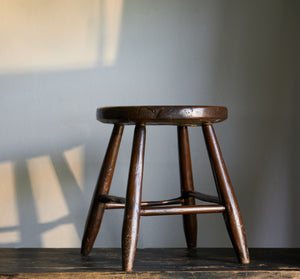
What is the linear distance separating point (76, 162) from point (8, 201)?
0.25m

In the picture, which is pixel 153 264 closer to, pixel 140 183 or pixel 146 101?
pixel 140 183

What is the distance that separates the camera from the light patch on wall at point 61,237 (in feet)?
4.91

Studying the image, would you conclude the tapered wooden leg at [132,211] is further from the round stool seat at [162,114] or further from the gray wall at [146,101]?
the gray wall at [146,101]

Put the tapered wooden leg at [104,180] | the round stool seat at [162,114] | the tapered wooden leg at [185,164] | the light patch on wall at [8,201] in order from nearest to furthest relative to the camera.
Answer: the round stool seat at [162,114] → the tapered wooden leg at [104,180] → the tapered wooden leg at [185,164] → the light patch on wall at [8,201]

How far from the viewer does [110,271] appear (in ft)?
3.68

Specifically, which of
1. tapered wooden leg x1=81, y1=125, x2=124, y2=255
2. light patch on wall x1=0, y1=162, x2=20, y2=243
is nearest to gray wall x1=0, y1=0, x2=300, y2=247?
light patch on wall x1=0, y1=162, x2=20, y2=243

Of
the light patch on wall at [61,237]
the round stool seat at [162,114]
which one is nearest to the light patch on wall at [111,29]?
the round stool seat at [162,114]

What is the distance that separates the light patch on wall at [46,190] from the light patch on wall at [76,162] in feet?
0.19

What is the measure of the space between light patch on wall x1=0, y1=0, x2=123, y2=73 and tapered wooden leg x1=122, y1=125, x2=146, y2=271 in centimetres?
49

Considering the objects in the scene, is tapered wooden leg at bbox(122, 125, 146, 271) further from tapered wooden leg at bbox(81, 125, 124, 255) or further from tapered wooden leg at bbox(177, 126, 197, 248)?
tapered wooden leg at bbox(177, 126, 197, 248)

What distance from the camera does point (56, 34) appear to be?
4.91ft

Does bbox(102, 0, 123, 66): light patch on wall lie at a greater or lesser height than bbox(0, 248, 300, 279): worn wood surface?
greater

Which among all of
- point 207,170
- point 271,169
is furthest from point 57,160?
point 271,169

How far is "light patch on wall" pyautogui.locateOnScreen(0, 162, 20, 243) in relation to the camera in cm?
148
